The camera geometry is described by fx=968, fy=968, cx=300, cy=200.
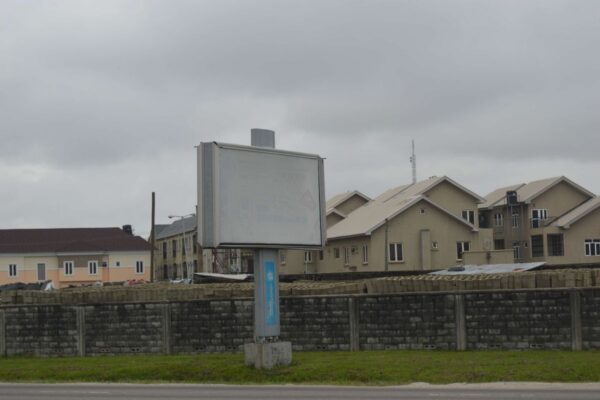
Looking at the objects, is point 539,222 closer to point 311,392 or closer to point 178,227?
point 178,227

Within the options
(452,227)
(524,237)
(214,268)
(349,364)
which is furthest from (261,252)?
(214,268)

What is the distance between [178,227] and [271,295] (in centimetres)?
8995

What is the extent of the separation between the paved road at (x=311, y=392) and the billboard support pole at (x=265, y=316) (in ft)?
6.26

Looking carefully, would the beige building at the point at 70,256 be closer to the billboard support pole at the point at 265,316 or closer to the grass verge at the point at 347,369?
the grass verge at the point at 347,369

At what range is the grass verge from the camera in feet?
72.1

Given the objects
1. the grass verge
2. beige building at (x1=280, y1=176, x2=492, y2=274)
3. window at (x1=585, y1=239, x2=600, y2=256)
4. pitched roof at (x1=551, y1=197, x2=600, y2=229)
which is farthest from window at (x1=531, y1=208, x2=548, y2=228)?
the grass verge

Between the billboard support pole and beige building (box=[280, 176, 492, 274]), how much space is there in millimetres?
42783

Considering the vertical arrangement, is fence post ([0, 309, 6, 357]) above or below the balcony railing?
below

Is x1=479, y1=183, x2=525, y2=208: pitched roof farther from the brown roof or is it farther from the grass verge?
the grass verge

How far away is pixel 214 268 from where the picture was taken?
95562 mm

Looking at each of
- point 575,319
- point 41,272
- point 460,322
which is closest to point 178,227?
point 41,272

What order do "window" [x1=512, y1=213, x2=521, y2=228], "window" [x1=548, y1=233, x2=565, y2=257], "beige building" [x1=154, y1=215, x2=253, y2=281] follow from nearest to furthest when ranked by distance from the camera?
"window" [x1=548, y1=233, x2=565, y2=257], "window" [x1=512, y1=213, x2=521, y2=228], "beige building" [x1=154, y1=215, x2=253, y2=281]

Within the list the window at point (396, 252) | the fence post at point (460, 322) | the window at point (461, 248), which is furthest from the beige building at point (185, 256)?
the fence post at point (460, 322)

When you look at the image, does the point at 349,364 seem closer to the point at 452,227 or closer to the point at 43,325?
Result: the point at 43,325
